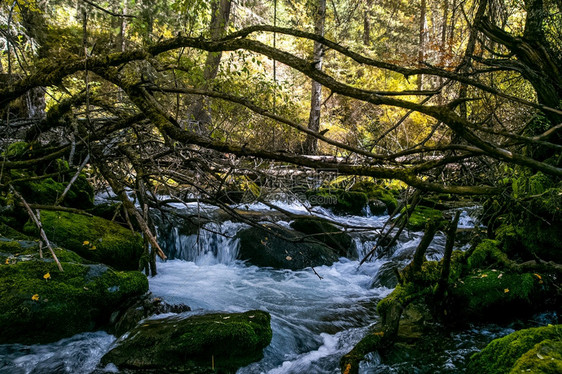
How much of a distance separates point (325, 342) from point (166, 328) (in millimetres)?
2109

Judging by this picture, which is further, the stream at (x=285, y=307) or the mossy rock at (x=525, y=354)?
the stream at (x=285, y=307)

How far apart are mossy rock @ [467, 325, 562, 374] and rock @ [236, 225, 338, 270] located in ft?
17.9

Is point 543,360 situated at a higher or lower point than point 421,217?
lower

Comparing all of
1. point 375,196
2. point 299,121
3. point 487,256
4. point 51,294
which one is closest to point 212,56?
point 299,121

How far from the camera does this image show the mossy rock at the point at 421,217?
9413 mm

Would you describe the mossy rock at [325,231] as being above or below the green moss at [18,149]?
below

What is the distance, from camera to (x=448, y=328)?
182 inches

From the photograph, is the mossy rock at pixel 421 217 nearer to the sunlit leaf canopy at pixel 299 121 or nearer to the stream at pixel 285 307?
the stream at pixel 285 307

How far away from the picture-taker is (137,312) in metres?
4.40

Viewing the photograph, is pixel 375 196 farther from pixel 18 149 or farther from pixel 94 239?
pixel 18 149

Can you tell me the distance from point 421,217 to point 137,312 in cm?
781

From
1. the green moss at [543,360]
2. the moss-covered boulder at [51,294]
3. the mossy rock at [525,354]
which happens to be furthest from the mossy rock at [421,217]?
the green moss at [543,360]

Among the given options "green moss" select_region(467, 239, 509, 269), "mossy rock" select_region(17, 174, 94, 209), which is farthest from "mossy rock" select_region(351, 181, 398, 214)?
"mossy rock" select_region(17, 174, 94, 209)

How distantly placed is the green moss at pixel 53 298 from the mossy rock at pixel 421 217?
7.00m
